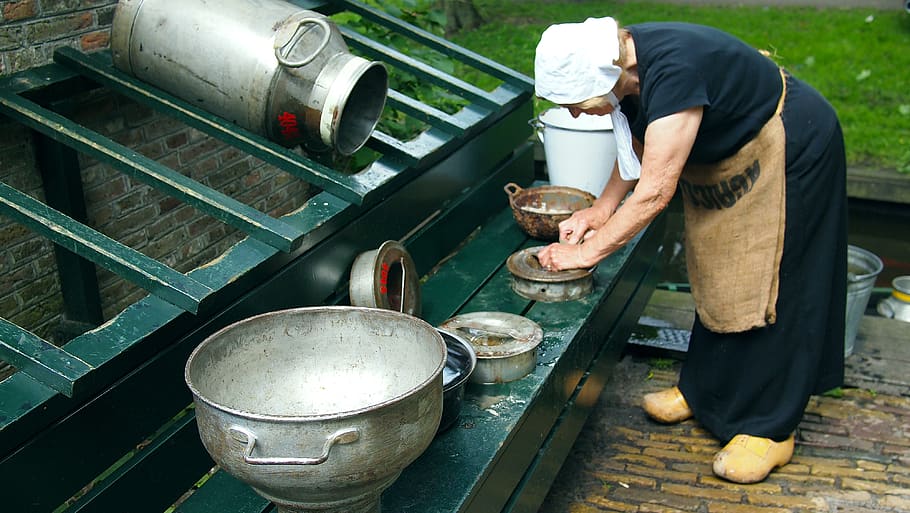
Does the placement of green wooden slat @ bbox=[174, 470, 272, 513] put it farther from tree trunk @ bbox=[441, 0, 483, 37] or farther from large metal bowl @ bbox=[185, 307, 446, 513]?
tree trunk @ bbox=[441, 0, 483, 37]

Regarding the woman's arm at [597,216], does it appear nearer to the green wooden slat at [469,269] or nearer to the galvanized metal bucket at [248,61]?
the green wooden slat at [469,269]

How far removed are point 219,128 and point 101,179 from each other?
0.96 metres

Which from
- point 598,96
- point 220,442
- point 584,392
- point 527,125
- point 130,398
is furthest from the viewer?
point 527,125

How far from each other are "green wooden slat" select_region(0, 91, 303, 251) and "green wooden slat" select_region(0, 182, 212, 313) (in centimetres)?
32

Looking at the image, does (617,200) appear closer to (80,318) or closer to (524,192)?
(524,192)

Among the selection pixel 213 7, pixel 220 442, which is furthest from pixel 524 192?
pixel 220 442

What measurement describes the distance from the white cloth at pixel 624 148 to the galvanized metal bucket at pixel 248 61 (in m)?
0.99

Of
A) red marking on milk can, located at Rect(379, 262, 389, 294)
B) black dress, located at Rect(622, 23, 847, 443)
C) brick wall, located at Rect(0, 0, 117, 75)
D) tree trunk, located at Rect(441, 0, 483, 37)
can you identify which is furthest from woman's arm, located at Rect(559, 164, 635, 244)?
tree trunk, located at Rect(441, 0, 483, 37)

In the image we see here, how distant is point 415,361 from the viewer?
2564 millimetres

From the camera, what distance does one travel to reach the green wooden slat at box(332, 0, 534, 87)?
4715mm

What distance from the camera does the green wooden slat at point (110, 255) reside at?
2.59m

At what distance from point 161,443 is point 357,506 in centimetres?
66

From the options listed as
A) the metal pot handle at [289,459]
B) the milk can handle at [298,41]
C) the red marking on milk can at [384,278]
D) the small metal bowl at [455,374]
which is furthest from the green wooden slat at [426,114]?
the metal pot handle at [289,459]

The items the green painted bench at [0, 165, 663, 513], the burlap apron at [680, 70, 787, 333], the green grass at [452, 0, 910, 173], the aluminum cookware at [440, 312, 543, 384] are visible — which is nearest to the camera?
the green painted bench at [0, 165, 663, 513]
